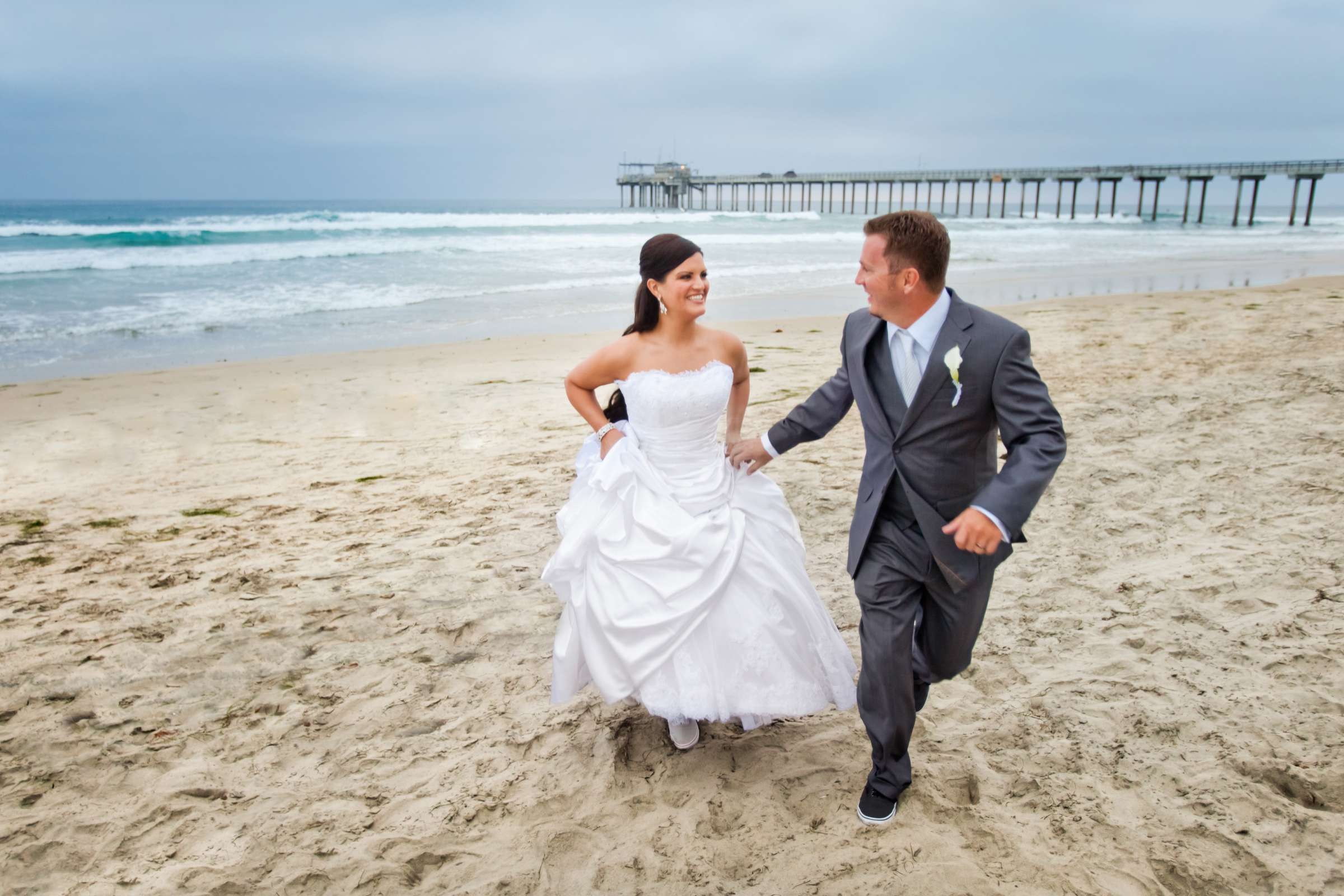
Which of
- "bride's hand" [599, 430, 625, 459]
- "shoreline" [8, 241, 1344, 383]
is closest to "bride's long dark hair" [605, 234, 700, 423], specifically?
"bride's hand" [599, 430, 625, 459]

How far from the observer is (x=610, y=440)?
3170 mm

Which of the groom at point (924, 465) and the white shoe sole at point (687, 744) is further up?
the groom at point (924, 465)

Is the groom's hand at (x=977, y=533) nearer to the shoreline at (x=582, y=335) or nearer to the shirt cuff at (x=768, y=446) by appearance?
the shirt cuff at (x=768, y=446)

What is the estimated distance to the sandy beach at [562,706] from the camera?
264 centimetres

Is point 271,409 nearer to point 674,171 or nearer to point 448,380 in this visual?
point 448,380

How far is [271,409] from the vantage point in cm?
820


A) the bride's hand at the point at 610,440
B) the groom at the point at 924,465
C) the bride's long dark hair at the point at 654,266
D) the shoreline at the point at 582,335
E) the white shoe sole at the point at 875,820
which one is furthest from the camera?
the shoreline at the point at 582,335

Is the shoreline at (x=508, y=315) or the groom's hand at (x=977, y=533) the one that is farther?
the shoreline at (x=508, y=315)

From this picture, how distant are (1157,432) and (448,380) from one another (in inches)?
256

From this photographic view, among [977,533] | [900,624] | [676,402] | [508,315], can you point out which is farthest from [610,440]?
[508,315]

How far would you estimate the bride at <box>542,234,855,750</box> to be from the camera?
9.29ft

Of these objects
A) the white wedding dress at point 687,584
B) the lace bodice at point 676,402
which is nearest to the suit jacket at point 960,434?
the white wedding dress at point 687,584

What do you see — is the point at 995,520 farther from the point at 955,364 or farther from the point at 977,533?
the point at 955,364

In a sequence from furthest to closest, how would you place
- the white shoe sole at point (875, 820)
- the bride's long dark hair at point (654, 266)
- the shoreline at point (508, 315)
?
the shoreline at point (508, 315) → the bride's long dark hair at point (654, 266) → the white shoe sole at point (875, 820)
